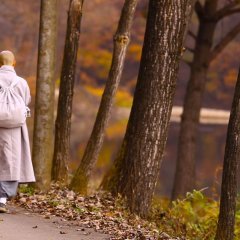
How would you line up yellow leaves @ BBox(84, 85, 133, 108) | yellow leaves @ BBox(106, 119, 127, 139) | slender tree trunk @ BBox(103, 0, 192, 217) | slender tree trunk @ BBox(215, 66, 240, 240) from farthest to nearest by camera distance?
yellow leaves @ BBox(84, 85, 133, 108) < yellow leaves @ BBox(106, 119, 127, 139) < slender tree trunk @ BBox(103, 0, 192, 217) < slender tree trunk @ BBox(215, 66, 240, 240)

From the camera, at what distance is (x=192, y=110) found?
53.7 ft

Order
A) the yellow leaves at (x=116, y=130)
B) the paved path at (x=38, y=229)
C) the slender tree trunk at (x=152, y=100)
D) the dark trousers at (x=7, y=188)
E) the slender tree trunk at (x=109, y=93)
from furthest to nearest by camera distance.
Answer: the yellow leaves at (x=116, y=130)
the slender tree trunk at (x=109, y=93)
the slender tree trunk at (x=152, y=100)
the dark trousers at (x=7, y=188)
the paved path at (x=38, y=229)

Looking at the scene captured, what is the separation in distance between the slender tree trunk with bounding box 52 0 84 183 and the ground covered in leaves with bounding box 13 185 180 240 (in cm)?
83

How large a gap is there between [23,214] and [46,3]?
112 inches

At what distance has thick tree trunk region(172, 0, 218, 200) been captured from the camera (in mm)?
16359

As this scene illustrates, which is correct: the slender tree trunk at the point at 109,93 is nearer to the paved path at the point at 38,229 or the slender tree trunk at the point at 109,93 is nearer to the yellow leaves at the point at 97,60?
the paved path at the point at 38,229

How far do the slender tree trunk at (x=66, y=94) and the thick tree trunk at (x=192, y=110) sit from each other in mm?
5234

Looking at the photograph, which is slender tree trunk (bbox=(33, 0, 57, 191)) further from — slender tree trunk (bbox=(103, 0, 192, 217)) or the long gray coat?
the long gray coat

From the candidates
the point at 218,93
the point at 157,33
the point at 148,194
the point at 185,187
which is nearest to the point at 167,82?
the point at 157,33

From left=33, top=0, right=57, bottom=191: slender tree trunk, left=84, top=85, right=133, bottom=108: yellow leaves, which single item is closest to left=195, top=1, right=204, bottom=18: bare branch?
left=33, top=0, right=57, bottom=191: slender tree trunk

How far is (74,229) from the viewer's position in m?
8.25

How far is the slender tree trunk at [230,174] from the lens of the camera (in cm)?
836

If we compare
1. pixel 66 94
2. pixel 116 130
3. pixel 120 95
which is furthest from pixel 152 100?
pixel 120 95

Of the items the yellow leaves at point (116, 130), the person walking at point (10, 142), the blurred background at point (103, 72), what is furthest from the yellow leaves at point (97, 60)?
the person walking at point (10, 142)
